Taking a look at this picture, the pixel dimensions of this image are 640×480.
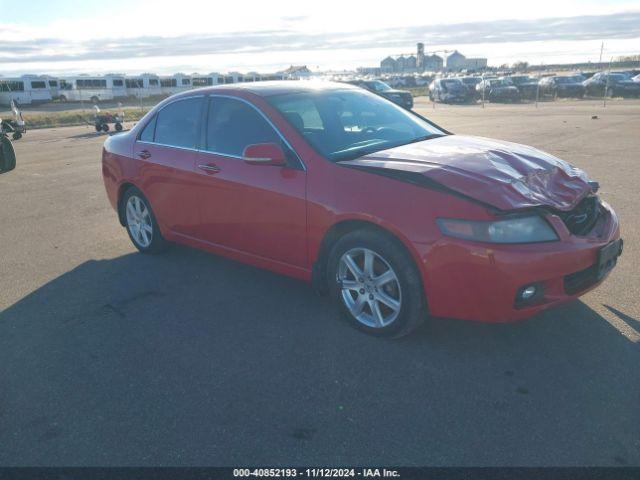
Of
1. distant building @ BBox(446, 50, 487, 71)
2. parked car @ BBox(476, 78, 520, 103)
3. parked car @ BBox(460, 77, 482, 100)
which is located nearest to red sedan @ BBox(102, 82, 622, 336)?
parked car @ BBox(476, 78, 520, 103)

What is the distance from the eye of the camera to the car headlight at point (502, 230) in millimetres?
3240

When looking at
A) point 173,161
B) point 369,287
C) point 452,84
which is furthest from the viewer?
point 452,84

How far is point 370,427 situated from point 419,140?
2541mm

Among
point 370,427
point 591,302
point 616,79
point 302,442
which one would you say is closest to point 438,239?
point 370,427

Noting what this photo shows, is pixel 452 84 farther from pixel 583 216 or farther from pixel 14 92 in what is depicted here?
pixel 583 216

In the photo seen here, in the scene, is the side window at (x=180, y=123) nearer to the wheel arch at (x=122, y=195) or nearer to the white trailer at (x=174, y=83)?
the wheel arch at (x=122, y=195)

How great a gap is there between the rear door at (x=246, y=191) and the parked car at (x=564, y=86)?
1445 inches

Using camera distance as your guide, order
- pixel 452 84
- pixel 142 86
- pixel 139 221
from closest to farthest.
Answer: pixel 139 221
pixel 452 84
pixel 142 86

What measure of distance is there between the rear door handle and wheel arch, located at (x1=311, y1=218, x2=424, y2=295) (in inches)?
48.3

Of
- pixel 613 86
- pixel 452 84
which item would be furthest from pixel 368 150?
pixel 613 86

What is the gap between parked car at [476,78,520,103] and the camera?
35969 mm

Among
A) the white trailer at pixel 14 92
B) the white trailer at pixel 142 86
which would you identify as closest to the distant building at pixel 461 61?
the white trailer at pixel 142 86

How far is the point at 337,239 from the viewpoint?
388 cm

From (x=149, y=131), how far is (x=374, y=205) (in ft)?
9.69
